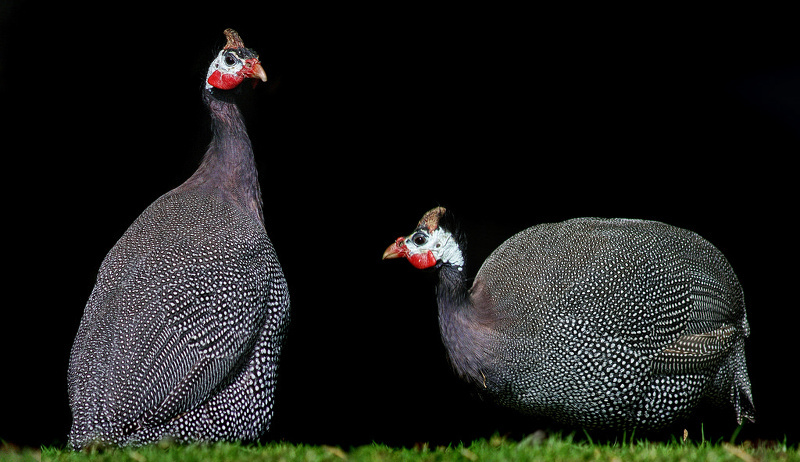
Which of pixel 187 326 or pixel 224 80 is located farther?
pixel 224 80

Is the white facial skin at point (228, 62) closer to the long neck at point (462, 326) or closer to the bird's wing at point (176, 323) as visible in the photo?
the bird's wing at point (176, 323)

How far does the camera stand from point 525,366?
159 inches

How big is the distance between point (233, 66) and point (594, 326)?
6.71ft

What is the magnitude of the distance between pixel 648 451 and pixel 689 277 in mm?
1227

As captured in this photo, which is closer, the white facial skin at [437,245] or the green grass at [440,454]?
the green grass at [440,454]

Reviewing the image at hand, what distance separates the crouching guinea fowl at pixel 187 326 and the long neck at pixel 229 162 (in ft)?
0.05

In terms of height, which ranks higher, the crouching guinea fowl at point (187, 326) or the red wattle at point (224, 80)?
the red wattle at point (224, 80)

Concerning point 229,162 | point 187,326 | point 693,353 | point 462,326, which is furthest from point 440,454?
point 229,162

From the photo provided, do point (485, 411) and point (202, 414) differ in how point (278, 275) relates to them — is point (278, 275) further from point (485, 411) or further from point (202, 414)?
point (485, 411)

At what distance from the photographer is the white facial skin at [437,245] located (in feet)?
13.8

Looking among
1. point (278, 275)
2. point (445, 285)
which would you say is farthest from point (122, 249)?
point (445, 285)

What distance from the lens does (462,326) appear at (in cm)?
416

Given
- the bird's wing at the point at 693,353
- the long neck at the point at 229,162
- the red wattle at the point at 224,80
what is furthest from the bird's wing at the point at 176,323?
the bird's wing at the point at 693,353

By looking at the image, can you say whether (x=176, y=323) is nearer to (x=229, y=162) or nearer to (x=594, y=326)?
(x=229, y=162)
